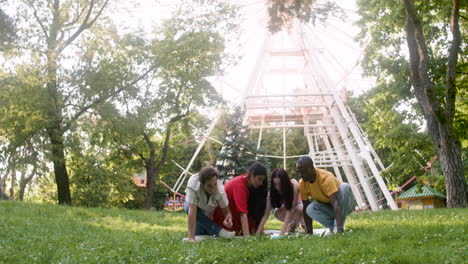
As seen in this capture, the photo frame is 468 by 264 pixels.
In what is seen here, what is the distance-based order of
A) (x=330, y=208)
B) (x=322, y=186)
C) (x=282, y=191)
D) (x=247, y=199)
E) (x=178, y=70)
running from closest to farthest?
(x=322, y=186) → (x=330, y=208) → (x=282, y=191) → (x=247, y=199) → (x=178, y=70)

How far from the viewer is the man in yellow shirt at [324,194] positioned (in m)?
7.32

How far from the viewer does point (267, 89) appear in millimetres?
Answer: 25391

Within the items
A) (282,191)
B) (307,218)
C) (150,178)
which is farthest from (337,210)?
(150,178)

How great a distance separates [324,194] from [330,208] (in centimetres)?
28

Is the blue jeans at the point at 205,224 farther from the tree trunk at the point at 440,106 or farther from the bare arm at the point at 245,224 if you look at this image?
the tree trunk at the point at 440,106

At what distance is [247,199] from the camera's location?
8266 mm

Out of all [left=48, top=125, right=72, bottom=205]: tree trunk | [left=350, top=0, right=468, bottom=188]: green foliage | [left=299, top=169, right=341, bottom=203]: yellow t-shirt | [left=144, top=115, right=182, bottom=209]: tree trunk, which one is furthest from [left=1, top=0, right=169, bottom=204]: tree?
[left=299, top=169, right=341, bottom=203]: yellow t-shirt

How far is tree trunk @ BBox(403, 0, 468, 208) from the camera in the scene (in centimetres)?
1277

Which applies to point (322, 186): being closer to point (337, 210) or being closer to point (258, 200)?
point (337, 210)

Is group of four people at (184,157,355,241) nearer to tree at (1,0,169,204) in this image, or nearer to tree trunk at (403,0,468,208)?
tree trunk at (403,0,468,208)

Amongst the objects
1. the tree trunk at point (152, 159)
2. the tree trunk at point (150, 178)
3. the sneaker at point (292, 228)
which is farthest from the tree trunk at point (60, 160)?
the sneaker at point (292, 228)

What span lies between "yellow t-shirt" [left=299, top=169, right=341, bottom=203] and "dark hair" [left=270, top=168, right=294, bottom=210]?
307 millimetres

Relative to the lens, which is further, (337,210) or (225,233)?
(225,233)

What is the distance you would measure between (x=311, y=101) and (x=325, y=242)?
65.1 ft
